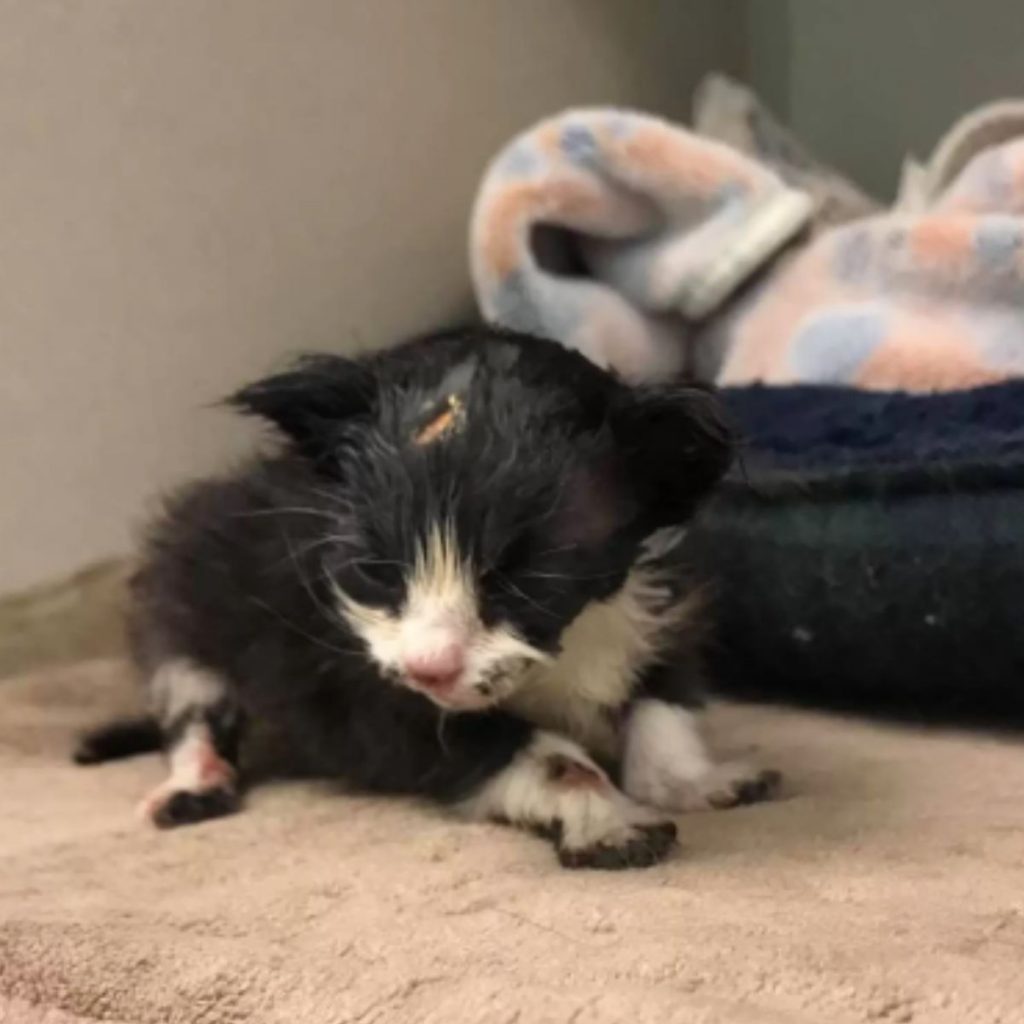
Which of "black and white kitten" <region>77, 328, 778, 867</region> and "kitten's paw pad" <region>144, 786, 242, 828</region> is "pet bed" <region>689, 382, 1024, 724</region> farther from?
"kitten's paw pad" <region>144, 786, 242, 828</region>

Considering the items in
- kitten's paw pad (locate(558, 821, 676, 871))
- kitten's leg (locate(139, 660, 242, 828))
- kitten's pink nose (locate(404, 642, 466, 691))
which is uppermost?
kitten's pink nose (locate(404, 642, 466, 691))

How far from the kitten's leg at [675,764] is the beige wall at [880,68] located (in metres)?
1.21

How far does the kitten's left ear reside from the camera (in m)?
1.07

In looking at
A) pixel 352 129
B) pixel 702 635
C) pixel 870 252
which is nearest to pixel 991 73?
pixel 870 252

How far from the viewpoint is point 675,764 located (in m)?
1.19

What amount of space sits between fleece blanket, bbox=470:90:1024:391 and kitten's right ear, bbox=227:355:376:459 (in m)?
0.63

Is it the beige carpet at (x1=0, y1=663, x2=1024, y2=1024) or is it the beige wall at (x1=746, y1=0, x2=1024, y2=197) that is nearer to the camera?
the beige carpet at (x1=0, y1=663, x2=1024, y2=1024)

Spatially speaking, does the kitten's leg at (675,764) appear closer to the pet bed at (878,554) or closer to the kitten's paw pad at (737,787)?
the kitten's paw pad at (737,787)

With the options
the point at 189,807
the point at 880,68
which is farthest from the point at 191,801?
the point at 880,68

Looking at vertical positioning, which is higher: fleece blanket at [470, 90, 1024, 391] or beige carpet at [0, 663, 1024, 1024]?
fleece blanket at [470, 90, 1024, 391]

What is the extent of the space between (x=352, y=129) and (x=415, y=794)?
2.87ft

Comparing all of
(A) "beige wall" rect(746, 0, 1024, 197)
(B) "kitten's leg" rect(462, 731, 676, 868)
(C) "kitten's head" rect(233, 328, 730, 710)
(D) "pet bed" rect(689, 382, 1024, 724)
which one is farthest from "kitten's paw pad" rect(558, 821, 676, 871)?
(A) "beige wall" rect(746, 0, 1024, 197)

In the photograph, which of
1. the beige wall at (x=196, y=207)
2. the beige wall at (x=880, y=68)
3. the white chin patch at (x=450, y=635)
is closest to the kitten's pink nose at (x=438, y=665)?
the white chin patch at (x=450, y=635)

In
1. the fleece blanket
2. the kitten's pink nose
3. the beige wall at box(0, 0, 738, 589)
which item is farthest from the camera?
the fleece blanket
